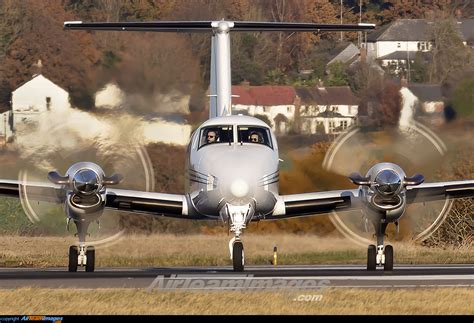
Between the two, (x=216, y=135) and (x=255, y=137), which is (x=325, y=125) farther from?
(x=216, y=135)

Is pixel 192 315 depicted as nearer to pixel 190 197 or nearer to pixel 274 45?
pixel 190 197

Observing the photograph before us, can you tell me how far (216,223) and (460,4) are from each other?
28.8m

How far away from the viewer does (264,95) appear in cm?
3619

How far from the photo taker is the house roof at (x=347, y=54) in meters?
41.6

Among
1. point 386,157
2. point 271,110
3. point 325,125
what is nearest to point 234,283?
point 386,157

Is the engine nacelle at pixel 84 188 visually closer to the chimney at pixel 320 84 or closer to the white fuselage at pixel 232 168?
the white fuselage at pixel 232 168

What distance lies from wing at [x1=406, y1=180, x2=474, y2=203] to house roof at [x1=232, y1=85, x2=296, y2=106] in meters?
8.30

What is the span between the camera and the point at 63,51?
113 ft

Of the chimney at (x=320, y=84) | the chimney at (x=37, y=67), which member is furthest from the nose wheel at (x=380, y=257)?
the chimney at (x=37, y=67)

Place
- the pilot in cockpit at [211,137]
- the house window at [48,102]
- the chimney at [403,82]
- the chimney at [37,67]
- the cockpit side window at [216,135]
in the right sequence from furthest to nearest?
the chimney at [37,67] → the chimney at [403,82] → the house window at [48,102] → the pilot in cockpit at [211,137] → the cockpit side window at [216,135]

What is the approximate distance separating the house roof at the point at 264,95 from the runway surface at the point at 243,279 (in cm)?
962

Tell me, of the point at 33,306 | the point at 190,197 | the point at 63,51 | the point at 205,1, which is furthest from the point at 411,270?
the point at 205,1

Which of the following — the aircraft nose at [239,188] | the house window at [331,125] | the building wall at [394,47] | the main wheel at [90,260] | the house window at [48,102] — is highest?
the building wall at [394,47]

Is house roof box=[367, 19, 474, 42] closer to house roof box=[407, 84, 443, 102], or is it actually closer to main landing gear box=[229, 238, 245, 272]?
house roof box=[407, 84, 443, 102]
